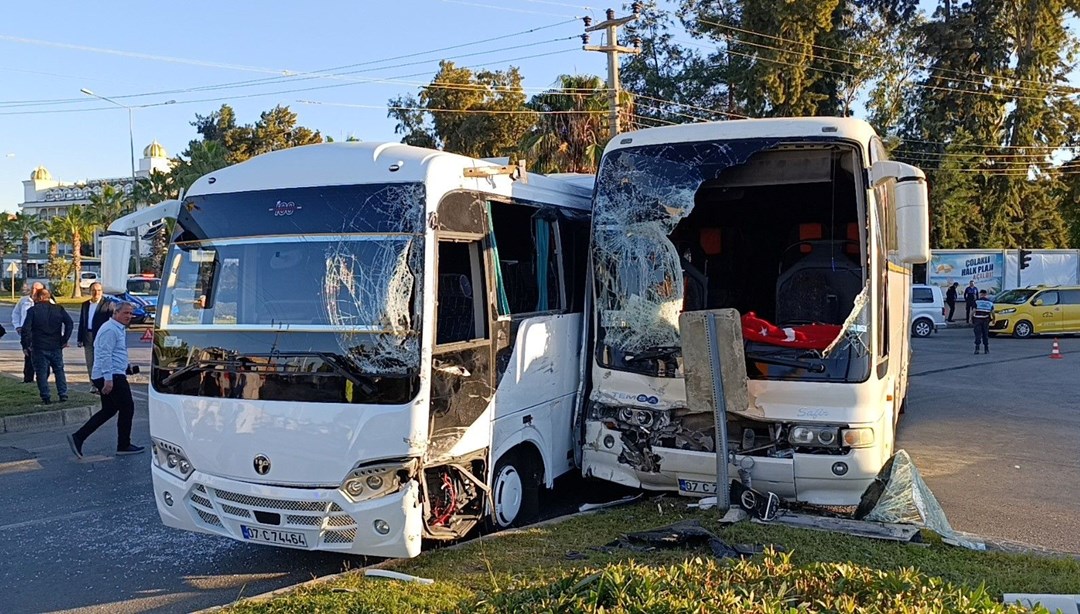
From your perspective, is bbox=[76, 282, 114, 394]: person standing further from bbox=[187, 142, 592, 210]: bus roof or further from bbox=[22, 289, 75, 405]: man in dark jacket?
bbox=[187, 142, 592, 210]: bus roof

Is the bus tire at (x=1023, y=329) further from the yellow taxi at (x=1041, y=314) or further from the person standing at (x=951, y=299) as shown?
the person standing at (x=951, y=299)

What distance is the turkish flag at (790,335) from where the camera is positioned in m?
6.88

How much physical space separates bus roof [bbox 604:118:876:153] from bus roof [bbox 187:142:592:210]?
1.53 metres

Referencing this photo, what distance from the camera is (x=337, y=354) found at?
555 centimetres

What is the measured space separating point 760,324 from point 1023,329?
24161 mm

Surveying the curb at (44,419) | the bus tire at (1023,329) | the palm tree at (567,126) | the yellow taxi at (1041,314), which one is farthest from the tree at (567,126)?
the curb at (44,419)

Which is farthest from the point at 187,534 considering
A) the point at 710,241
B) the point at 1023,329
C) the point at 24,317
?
the point at 1023,329

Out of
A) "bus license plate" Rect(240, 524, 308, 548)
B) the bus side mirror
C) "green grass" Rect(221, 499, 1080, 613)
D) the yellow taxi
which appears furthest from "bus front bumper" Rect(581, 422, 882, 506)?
the yellow taxi

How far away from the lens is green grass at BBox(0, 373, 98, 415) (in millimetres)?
12570

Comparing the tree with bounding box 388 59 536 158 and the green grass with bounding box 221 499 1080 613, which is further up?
the tree with bounding box 388 59 536 158

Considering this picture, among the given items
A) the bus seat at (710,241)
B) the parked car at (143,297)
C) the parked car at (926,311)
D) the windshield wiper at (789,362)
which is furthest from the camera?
the parked car at (143,297)

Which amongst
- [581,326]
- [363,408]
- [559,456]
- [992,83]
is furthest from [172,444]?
[992,83]

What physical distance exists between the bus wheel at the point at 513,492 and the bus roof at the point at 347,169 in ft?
6.82

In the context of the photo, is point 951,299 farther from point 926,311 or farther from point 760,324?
point 760,324
